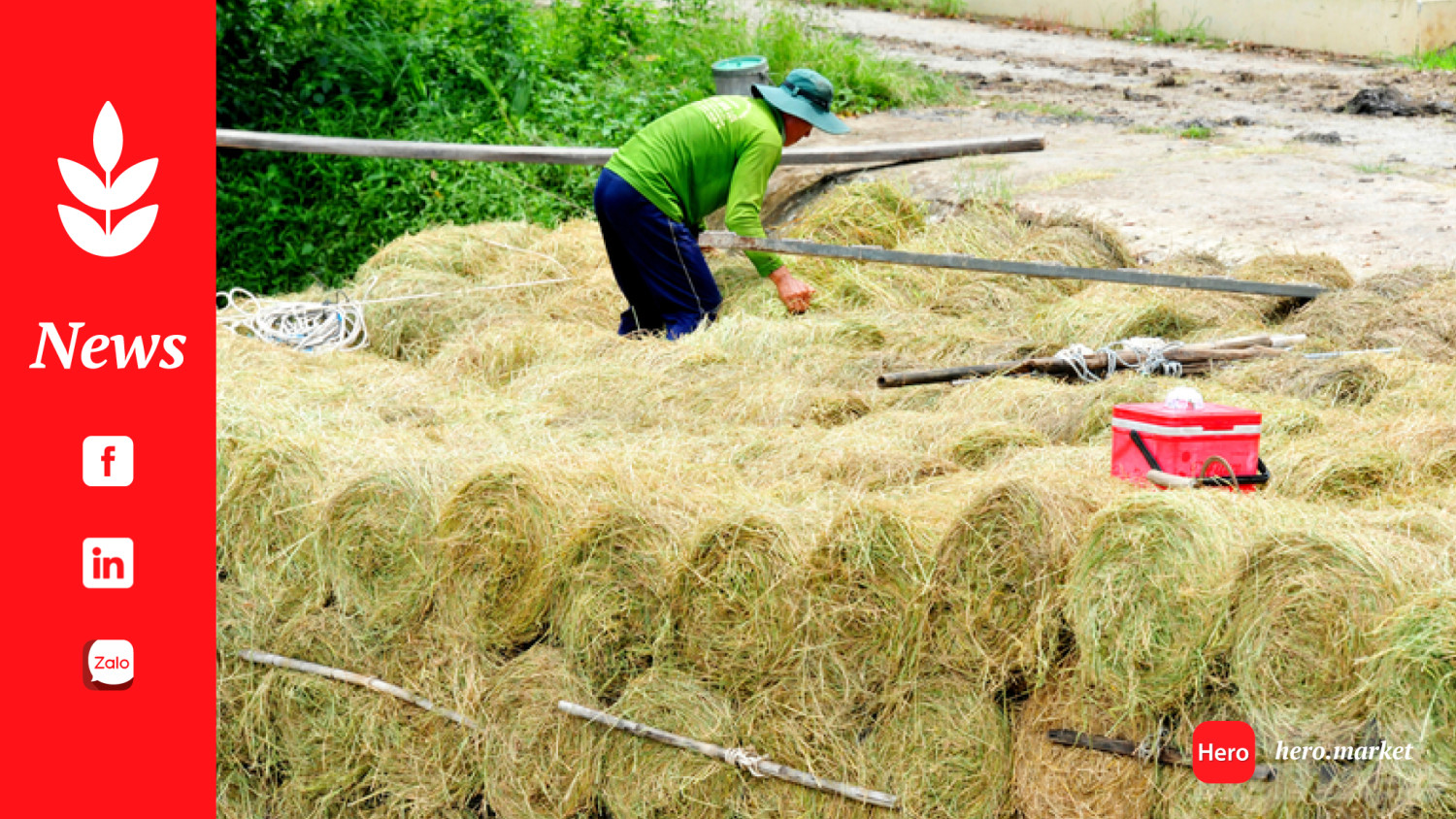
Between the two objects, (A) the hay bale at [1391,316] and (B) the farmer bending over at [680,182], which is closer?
(A) the hay bale at [1391,316]

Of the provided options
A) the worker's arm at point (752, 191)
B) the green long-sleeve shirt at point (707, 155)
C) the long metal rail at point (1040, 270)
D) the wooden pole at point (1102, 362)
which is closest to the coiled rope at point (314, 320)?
the green long-sleeve shirt at point (707, 155)

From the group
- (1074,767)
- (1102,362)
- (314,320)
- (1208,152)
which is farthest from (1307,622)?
(1208,152)

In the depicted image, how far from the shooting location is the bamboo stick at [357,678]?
4.24 metres

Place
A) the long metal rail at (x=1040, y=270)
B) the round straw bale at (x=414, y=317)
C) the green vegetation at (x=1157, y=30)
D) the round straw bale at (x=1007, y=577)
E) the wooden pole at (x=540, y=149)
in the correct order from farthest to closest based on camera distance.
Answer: the green vegetation at (x=1157, y=30)
the wooden pole at (x=540, y=149)
the round straw bale at (x=414, y=317)
the long metal rail at (x=1040, y=270)
the round straw bale at (x=1007, y=577)

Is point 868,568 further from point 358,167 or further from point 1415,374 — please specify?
point 358,167

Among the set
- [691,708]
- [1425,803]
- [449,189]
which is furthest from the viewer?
[449,189]

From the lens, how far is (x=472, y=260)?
321 inches

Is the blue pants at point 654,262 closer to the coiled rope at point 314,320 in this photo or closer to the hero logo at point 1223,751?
the coiled rope at point 314,320

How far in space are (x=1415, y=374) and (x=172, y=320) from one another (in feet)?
12.7

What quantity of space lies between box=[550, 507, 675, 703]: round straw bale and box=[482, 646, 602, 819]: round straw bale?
7cm

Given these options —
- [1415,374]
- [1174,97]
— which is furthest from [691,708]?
[1174,97]

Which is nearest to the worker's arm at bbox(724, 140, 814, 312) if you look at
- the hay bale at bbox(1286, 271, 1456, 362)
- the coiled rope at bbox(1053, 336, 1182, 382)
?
the coiled rope at bbox(1053, 336, 1182, 382)

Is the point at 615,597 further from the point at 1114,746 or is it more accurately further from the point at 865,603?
the point at 1114,746

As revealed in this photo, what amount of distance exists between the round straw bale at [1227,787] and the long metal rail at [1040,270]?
10.3ft
